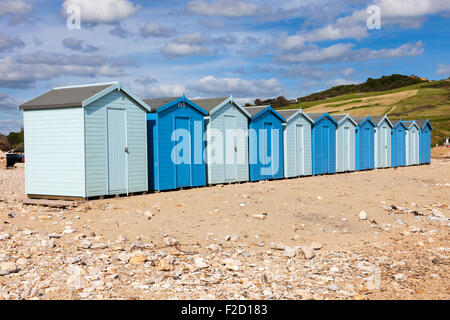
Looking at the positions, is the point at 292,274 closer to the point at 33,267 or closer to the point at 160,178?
the point at 33,267

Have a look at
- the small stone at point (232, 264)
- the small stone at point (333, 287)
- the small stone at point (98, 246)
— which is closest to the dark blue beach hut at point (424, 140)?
the small stone at point (232, 264)

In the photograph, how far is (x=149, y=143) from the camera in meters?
13.9

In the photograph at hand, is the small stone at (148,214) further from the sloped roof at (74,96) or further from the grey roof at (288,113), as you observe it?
the grey roof at (288,113)

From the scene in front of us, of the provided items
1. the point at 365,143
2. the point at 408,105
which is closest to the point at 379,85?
the point at 408,105

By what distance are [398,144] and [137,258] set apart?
962 inches

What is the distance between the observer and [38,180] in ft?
41.8

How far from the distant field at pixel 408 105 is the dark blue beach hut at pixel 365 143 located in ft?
97.9

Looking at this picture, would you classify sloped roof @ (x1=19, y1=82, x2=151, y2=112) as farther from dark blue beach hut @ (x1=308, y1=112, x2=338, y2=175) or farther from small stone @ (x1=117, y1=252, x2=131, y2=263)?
dark blue beach hut @ (x1=308, y1=112, x2=338, y2=175)

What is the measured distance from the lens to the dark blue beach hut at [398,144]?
1108 inches

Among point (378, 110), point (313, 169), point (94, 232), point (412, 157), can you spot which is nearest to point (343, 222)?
point (94, 232)

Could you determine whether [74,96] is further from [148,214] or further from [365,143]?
[365,143]

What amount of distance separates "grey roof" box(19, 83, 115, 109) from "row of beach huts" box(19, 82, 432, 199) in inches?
1.3
